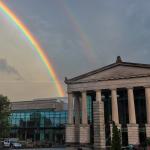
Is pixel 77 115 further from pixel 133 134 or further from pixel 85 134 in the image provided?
pixel 133 134

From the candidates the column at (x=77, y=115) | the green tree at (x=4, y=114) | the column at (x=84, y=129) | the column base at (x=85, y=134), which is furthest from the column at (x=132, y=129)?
the green tree at (x=4, y=114)

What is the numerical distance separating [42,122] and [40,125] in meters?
1.44

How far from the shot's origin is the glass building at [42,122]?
113375mm

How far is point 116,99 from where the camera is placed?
77.1 meters

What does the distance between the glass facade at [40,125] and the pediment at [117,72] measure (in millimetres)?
35845

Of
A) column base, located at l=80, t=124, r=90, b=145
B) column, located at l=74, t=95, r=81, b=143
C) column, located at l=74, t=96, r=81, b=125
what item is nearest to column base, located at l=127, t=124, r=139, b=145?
column base, located at l=80, t=124, r=90, b=145

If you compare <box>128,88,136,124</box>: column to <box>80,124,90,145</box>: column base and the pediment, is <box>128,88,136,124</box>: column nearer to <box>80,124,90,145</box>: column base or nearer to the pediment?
the pediment

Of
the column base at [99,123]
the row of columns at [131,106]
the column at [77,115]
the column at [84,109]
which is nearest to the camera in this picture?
the column base at [99,123]

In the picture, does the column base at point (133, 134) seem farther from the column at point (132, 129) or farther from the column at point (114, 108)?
the column at point (114, 108)

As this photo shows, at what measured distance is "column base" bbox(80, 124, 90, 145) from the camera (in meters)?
78.8

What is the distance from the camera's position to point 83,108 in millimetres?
80875

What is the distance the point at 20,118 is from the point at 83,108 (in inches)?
1820

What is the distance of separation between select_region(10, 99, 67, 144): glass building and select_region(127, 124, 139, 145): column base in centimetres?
4171

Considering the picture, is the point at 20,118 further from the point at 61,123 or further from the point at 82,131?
the point at 82,131
